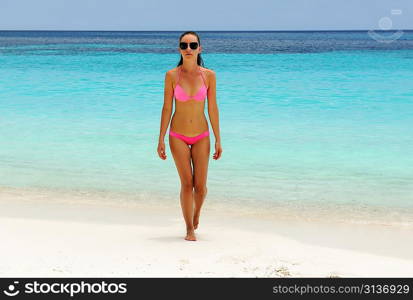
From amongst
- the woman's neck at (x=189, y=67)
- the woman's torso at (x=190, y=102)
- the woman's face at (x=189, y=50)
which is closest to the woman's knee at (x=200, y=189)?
the woman's torso at (x=190, y=102)

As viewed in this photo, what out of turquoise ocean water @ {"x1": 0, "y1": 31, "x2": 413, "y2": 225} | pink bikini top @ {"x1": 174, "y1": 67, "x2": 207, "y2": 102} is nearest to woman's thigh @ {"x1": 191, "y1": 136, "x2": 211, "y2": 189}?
pink bikini top @ {"x1": 174, "y1": 67, "x2": 207, "y2": 102}

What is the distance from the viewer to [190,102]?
187 inches

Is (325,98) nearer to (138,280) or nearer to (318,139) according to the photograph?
(318,139)

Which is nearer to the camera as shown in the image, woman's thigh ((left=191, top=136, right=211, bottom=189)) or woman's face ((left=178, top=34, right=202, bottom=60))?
woman's face ((left=178, top=34, right=202, bottom=60))

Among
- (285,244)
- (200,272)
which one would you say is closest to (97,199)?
(285,244)

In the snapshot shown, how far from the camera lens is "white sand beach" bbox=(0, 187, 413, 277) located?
163 inches

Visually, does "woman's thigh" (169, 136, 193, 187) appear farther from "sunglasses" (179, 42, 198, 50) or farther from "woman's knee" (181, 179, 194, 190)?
"sunglasses" (179, 42, 198, 50)

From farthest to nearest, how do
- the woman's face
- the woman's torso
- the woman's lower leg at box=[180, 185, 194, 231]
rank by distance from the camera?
the woman's lower leg at box=[180, 185, 194, 231] < the woman's torso < the woman's face

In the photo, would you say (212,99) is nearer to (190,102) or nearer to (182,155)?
(190,102)

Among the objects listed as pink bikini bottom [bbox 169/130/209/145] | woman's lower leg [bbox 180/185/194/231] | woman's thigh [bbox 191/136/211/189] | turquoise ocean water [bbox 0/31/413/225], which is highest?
pink bikini bottom [bbox 169/130/209/145]

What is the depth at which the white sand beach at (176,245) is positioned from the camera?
4152mm

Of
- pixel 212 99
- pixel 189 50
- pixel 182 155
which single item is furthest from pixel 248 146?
pixel 189 50

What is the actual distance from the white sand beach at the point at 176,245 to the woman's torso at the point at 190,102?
91 cm

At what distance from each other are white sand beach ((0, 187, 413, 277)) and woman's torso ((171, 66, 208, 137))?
91 centimetres
